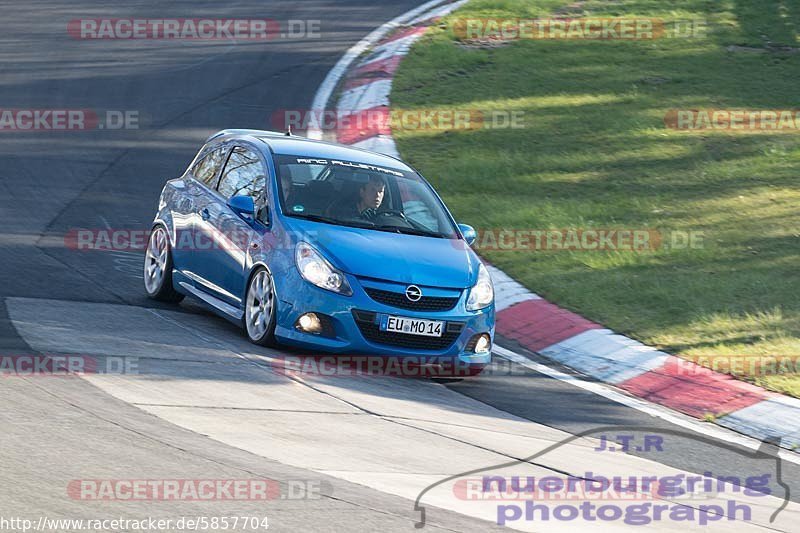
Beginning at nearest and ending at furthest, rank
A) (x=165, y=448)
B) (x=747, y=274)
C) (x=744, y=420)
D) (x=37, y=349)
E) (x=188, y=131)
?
(x=165, y=448)
(x=37, y=349)
(x=744, y=420)
(x=747, y=274)
(x=188, y=131)

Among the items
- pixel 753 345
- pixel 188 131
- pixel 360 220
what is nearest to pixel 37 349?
pixel 360 220

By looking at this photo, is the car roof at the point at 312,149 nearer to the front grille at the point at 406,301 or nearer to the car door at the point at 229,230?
the car door at the point at 229,230

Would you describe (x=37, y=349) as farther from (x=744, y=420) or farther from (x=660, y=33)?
(x=660, y=33)

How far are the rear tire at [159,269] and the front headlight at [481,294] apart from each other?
9.25 feet

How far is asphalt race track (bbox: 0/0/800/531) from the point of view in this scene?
21.3ft

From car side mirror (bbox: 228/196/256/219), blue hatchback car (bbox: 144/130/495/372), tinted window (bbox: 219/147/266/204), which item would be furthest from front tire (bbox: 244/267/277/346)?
tinted window (bbox: 219/147/266/204)

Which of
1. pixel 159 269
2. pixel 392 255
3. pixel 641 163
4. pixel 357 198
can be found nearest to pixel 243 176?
pixel 357 198

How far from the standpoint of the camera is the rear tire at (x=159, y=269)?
38.1ft

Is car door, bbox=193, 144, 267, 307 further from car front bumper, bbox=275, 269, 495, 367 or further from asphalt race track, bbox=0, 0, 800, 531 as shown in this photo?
car front bumper, bbox=275, 269, 495, 367

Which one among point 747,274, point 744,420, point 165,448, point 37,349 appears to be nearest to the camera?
point 165,448

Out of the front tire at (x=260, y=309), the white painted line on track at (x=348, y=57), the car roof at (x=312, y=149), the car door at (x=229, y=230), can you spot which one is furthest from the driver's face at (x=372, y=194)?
the white painted line on track at (x=348, y=57)

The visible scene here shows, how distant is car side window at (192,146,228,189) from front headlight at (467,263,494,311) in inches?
105

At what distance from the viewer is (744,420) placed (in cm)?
977

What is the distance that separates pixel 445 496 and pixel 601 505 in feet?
2.88
